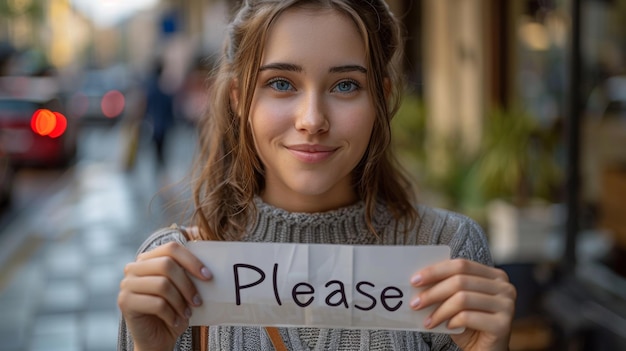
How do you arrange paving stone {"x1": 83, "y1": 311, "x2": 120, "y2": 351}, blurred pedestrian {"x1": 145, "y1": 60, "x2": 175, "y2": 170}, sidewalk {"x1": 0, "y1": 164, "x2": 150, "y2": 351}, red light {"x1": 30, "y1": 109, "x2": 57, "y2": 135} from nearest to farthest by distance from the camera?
paving stone {"x1": 83, "y1": 311, "x2": 120, "y2": 351}, sidewalk {"x1": 0, "y1": 164, "x2": 150, "y2": 351}, blurred pedestrian {"x1": 145, "y1": 60, "x2": 175, "y2": 170}, red light {"x1": 30, "y1": 109, "x2": 57, "y2": 135}

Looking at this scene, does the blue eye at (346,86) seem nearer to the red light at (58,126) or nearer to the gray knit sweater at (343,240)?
the gray knit sweater at (343,240)

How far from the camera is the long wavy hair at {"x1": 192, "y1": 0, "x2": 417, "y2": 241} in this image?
1.65 meters

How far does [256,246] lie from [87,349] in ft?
14.9

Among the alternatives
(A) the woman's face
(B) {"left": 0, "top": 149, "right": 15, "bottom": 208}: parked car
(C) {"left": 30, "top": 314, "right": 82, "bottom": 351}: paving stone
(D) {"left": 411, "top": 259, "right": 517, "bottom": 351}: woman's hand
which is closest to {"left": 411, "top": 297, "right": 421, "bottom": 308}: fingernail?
(D) {"left": 411, "top": 259, "right": 517, "bottom": 351}: woman's hand

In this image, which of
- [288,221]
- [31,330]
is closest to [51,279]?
[31,330]

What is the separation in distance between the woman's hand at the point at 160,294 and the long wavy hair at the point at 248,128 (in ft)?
0.70

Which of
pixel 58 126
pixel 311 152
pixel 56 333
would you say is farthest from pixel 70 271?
pixel 58 126

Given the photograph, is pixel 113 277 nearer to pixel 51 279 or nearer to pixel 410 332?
pixel 51 279

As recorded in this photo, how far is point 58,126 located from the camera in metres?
15.1

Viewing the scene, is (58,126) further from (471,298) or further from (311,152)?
(471,298)

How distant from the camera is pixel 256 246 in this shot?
1600 millimetres

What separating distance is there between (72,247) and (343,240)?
309 inches

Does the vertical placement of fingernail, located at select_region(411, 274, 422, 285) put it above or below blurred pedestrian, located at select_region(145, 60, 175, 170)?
below

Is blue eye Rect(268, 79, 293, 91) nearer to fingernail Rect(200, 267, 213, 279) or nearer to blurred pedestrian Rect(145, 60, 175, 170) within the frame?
fingernail Rect(200, 267, 213, 279)
